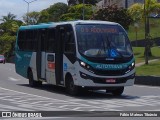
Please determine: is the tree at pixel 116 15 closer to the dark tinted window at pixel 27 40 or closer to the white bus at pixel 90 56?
the dark tinted window at pixel 27 40

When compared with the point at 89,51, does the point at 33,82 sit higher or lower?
lower

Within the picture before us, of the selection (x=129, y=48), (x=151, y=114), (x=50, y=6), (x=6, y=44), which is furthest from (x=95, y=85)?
(x=50, y=6)

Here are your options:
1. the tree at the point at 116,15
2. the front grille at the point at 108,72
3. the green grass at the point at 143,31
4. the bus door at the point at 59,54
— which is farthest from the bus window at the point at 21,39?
the green grass at the point at 143,31

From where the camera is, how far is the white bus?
1852 cm

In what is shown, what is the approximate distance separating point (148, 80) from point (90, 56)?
32.3 ft

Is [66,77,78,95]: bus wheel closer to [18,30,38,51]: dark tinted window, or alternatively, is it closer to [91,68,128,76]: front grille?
[91,68,128,76]: front grille

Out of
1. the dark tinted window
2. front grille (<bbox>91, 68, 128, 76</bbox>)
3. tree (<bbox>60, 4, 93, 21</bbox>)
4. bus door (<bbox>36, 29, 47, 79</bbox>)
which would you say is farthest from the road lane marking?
tree (<bbox>60, 4, 93, 21</bbox>)

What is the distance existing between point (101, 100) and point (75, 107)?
272cm

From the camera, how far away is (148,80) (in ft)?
90.6

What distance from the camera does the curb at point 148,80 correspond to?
2689 centimetres

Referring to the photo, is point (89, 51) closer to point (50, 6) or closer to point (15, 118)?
point (15, 118)

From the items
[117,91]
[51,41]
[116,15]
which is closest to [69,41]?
[51,41]

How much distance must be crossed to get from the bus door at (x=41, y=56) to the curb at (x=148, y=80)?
7202 millimetres

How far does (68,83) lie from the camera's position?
774 inches
